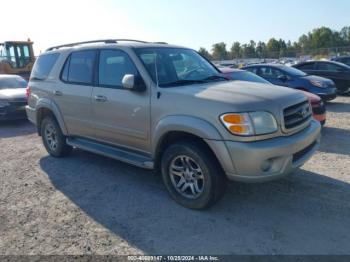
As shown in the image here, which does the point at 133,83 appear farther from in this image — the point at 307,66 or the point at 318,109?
the point at 307,66

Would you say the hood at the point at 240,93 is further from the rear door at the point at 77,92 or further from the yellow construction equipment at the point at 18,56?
the yellow construction equipment at the point at 18,56

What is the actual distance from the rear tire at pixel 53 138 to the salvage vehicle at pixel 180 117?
38cm

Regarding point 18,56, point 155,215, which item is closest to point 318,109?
point 155,215

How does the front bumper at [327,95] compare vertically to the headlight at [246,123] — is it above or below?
below

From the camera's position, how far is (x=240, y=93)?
391 centimetres

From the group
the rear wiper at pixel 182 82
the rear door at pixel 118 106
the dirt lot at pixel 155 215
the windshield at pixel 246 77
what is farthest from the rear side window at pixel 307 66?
the rear door at pixel 118 106

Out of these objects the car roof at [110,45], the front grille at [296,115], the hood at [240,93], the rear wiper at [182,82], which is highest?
the car roof at [110,45]

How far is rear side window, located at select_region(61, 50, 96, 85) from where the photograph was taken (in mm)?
5199

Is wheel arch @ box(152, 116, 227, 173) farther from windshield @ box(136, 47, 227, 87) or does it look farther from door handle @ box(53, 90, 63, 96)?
door handle @ box(53, 90, 63, 96)

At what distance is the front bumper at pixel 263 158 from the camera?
11.5ft

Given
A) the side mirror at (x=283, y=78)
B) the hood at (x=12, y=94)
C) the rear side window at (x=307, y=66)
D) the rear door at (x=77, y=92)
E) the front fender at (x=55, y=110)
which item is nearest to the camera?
the rear door at (x=77, y=92)

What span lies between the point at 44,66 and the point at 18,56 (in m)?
16.0

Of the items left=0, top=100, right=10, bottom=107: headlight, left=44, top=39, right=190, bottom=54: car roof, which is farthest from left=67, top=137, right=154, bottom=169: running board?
left=0, top=100, right=10, bottom=107: headlight

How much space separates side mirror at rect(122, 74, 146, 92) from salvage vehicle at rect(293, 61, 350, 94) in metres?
11.7
